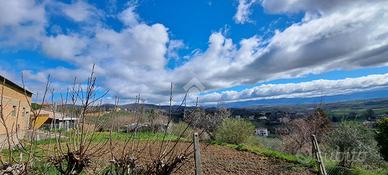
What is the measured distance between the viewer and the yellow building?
3.31 m

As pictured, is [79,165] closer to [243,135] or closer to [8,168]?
[8,168]

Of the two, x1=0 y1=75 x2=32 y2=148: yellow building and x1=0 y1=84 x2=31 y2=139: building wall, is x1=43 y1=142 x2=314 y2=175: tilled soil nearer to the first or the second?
x1=0 y1=84 x2=31 y2=139: building wall

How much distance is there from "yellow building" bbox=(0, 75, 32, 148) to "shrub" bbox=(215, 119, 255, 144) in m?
10.4

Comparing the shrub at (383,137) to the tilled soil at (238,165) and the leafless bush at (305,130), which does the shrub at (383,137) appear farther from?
the leafless bush at (305,130)

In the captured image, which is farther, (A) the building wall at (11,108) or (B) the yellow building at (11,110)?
(A) the building wall at (11,108)

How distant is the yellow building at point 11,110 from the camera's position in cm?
331

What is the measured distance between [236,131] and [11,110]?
1149 cm

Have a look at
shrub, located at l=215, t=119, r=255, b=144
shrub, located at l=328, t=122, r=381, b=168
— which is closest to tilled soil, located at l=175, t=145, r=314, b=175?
Answer: shrub, located at l=328, t=122, r=381, b=168

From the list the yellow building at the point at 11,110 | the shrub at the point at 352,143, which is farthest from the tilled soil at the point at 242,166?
the yellow building at the point at 11,110

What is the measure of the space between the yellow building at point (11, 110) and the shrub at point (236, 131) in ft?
34.1

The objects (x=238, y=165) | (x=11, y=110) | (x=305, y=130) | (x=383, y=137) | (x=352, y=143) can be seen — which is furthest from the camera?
(x=305, y=130)

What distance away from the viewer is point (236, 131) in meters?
21.6

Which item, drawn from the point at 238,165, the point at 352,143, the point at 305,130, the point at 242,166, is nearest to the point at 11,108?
the point at 238,165

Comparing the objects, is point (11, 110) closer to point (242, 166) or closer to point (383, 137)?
point (242, 166)
